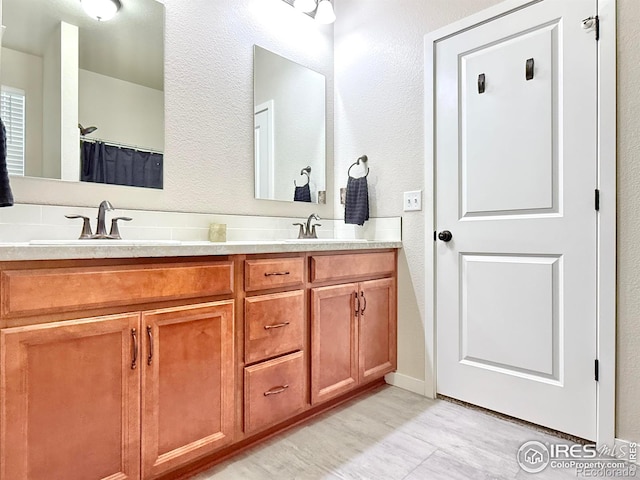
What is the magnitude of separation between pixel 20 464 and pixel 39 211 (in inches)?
37.2

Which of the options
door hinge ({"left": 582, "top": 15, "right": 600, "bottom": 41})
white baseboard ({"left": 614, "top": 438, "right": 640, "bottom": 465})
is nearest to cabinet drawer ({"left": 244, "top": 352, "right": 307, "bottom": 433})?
white baseboard ({"left": 614, "top": 438, "right": 640, "bottom": 465})

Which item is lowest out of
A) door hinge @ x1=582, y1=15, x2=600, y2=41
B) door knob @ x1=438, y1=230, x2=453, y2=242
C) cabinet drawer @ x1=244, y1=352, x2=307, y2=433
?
cabinet drawer @ x1=244, y1=352, x2=307, y2=433

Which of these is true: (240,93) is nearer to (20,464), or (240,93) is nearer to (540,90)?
(540,90)

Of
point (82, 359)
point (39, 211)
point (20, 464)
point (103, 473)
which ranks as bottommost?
point (103, 473)

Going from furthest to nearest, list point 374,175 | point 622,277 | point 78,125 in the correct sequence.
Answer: point 374,175 → point 78,125 → point 622,277

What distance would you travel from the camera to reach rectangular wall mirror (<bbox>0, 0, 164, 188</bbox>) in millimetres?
1516

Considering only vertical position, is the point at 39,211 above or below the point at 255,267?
above

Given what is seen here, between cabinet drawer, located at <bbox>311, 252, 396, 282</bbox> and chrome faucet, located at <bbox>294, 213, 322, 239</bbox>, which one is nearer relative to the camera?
cabinet drawer, located at <bbox>311, 252, 396, 282</bbox>

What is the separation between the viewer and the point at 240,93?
2174mm

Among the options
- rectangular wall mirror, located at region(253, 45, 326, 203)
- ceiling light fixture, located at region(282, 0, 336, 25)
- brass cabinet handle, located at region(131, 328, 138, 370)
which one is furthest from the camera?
ceiling light fixture, located at region(282, 0, 336, 25)

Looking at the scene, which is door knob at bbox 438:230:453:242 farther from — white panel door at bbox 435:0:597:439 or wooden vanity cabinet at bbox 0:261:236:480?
wooden vanity cabinet at bbox 0:261:236:480

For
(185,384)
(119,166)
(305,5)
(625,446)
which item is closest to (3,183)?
(119,166)

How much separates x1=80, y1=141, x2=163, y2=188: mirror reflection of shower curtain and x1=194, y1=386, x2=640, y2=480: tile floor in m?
1.30

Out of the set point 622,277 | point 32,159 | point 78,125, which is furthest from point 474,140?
point 32,159
